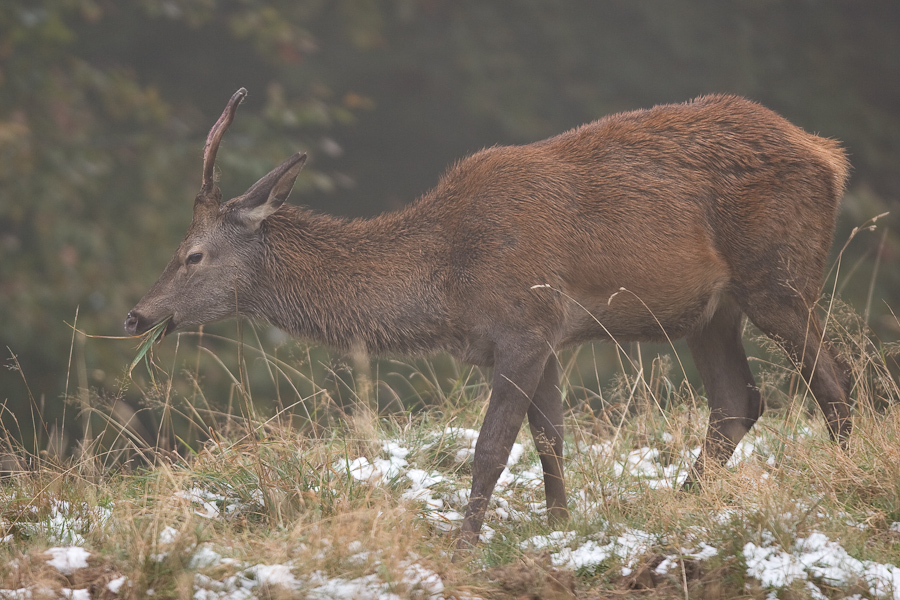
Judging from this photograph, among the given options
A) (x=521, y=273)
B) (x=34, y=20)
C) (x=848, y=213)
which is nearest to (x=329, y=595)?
(x=521, y=273)

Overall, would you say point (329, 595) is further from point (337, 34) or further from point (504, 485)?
point (337, 34)

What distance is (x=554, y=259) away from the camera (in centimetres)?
477

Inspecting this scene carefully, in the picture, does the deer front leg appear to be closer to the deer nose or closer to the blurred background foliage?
the deer nose

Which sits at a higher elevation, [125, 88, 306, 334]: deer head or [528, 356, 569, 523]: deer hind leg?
[125, 88, 306, 334]: deer head

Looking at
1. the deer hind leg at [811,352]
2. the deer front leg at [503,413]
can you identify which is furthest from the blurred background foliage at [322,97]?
the deer front leg at [503,413]

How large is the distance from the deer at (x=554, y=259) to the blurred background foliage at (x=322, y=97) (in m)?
3.98

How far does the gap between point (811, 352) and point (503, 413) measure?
1566 mm

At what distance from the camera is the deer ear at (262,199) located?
5195mm

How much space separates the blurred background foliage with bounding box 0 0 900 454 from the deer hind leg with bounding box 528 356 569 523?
15.3ft

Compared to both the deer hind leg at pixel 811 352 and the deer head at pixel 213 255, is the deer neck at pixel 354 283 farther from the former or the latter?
the deer hind leg at pixel 811 352

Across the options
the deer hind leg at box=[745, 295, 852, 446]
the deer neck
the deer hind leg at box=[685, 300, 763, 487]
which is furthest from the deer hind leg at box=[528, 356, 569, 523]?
the deer hind leg at box=[745, 295, 852, 446]

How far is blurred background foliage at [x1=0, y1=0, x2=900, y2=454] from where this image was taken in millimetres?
9383

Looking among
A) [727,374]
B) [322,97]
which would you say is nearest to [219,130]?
[727,374]

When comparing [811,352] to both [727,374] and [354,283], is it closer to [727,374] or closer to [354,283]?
[727,374]
